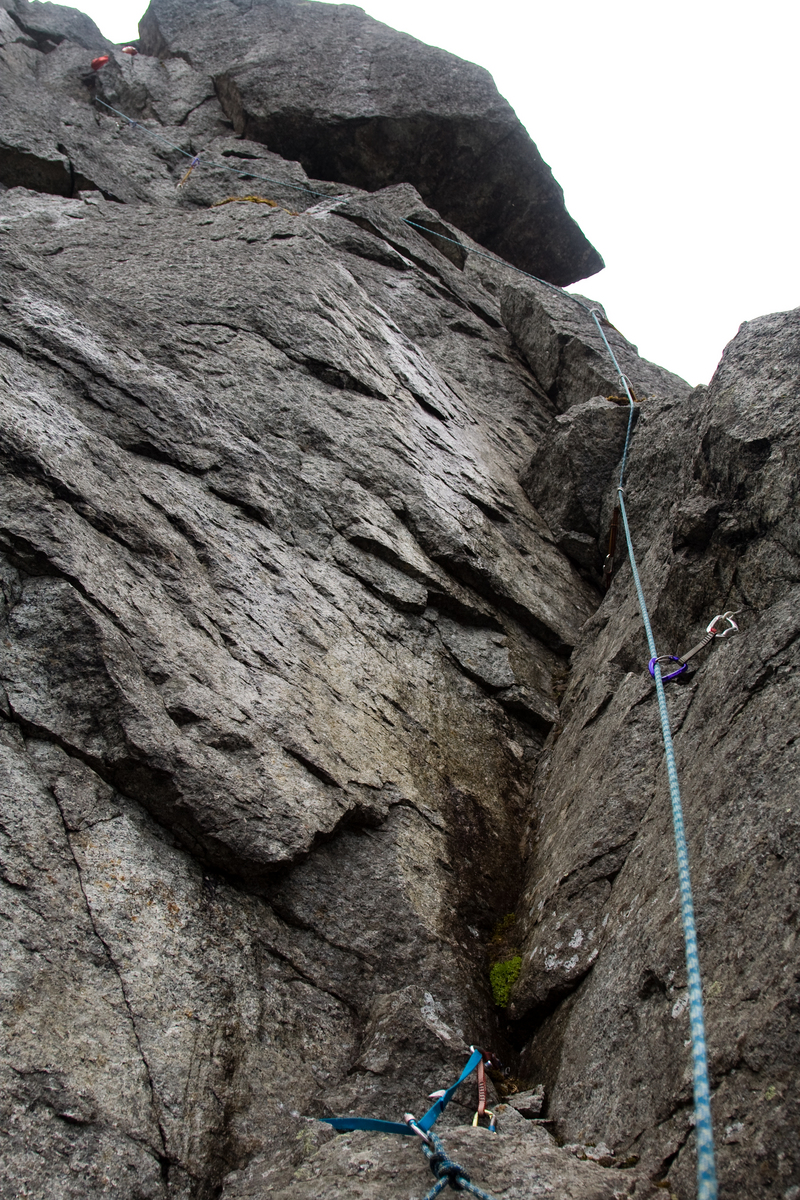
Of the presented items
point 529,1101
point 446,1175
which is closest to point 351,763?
point 529,1101

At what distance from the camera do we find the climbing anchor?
562 cm

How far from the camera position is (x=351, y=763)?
6.03 metres

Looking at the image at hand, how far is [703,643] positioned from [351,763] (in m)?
2.89

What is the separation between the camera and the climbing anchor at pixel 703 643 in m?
5.62

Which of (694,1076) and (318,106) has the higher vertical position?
(318,106)

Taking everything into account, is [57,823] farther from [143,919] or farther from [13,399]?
[13,399]

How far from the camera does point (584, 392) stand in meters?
13.0

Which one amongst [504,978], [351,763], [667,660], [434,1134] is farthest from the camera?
[667,660]

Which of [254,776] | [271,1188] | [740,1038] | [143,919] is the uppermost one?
[740,1038]

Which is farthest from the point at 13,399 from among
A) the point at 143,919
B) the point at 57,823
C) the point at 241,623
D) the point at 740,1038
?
the point at 740,1038

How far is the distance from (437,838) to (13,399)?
5070 millimetres

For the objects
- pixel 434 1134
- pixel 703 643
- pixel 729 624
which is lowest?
pixel 434 1134

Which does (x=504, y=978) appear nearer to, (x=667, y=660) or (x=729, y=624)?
(x=667, y=660)

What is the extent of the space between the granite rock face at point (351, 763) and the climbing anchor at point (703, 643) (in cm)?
22
